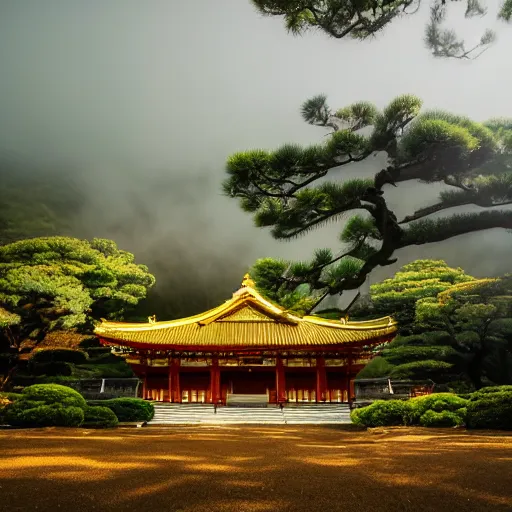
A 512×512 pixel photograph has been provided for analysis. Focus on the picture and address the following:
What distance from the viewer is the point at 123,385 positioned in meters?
12.9

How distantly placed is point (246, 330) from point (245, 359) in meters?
1.12

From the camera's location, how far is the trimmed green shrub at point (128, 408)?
1006 centimetres

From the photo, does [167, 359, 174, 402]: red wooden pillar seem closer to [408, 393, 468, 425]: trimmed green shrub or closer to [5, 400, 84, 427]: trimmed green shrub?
[5, 400, 84, 427]: trimmed green shrub

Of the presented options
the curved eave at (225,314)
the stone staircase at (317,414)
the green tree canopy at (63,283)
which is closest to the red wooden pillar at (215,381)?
the curved eave at (225,314)

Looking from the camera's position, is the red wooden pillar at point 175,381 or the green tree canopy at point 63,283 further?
the green tree canopy at point 63,283

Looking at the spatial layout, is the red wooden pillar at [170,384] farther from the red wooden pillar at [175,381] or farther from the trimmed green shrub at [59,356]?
the trimmed green shrub at [59,356]

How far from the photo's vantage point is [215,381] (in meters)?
14.0

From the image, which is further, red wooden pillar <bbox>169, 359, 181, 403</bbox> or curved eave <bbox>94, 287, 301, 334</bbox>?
curved eave <bbox>94, 287, 301, 334</bbox>

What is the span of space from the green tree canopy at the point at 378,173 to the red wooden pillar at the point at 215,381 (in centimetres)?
591

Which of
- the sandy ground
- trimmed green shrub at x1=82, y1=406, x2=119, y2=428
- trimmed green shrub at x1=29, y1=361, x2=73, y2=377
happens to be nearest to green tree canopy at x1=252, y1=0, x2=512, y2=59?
the sandy ground

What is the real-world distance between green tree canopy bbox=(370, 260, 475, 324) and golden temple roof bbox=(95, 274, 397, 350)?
3.08 metres

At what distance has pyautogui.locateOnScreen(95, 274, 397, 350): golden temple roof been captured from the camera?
44.2 feet

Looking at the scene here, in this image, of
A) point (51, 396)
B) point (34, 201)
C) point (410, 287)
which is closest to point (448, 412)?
point (51, 396)

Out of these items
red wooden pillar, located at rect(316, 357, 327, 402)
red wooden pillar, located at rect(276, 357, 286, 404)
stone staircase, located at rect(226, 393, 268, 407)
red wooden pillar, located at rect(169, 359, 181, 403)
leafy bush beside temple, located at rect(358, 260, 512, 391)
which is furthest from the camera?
red wooden pillar, located at rect(169, 359, 181, 403)
